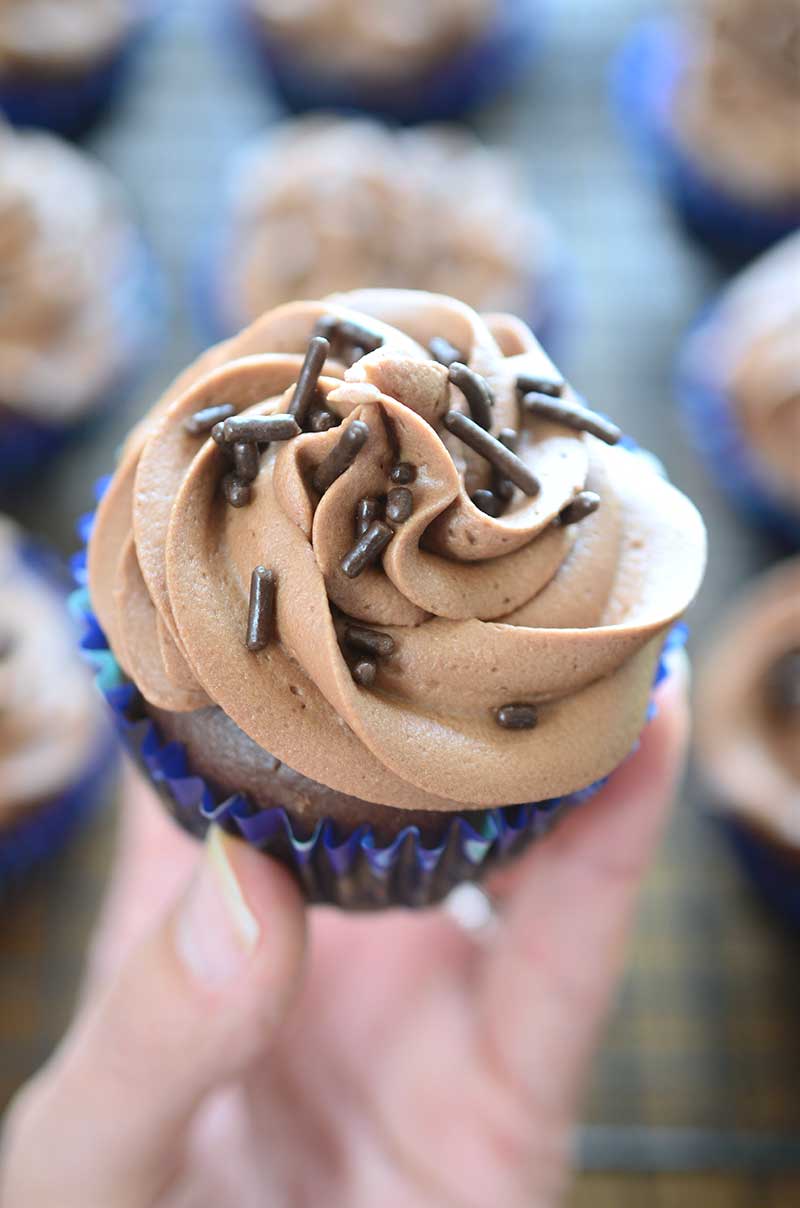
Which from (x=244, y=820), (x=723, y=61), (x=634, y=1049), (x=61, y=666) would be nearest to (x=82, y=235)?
(x=61, y=666)

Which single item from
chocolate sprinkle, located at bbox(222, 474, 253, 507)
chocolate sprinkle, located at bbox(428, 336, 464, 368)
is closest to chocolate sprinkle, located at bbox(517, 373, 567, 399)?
chocolate sprinkle, located at bbox(428, 336, 464, 368)

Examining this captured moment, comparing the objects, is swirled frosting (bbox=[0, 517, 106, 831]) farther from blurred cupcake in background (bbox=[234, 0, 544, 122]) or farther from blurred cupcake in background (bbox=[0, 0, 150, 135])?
blurred cupcake in background (bbox=[234, 0, 544, 122])

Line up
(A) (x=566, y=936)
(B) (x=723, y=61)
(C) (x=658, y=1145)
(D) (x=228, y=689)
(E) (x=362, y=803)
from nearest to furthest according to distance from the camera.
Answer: (D) (x=228, y=689) < (E) (x=362, y=803) < (A) (x=566, y=936) < (C) (x=658, y=1145) < (B) (x=723, y=61)

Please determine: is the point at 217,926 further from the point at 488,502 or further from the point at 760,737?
the point at 760,737

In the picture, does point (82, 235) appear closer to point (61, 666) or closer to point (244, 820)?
point (61, 666)

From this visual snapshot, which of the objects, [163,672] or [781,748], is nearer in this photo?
[163,672]

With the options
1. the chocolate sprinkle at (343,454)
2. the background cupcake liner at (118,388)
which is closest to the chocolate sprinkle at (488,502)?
the chocolate sprinkle at (343,454)

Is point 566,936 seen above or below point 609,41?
below
